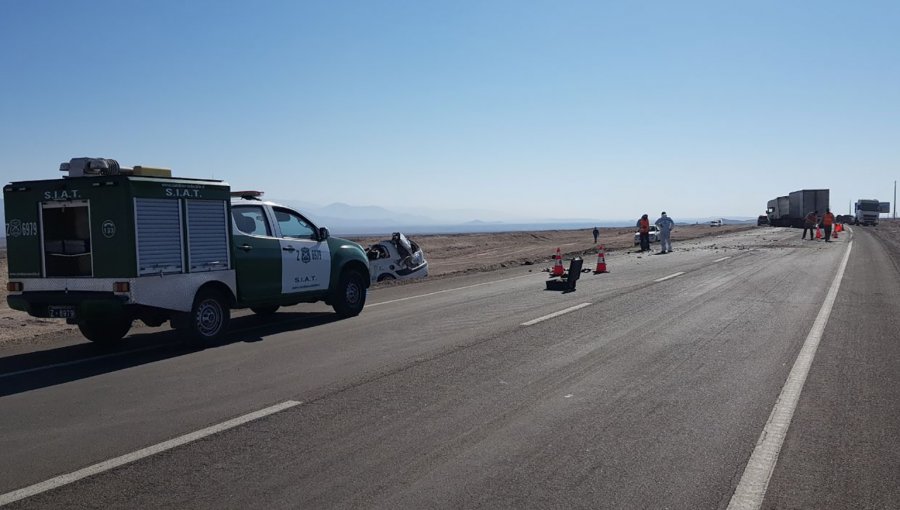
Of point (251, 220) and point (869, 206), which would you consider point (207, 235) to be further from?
point (869, 206)

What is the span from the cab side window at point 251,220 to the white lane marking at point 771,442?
792 centimetres

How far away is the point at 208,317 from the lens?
10.3 meters

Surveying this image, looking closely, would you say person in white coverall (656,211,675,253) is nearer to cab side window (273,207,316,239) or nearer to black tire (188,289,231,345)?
cab side window (273,207,316,239)

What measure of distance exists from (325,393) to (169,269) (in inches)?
146

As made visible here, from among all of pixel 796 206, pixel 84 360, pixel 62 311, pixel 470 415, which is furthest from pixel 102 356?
pixel 796 206

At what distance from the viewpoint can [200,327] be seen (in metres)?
10.1

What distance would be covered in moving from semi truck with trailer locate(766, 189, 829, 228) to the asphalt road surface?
→ 61160 millimetres

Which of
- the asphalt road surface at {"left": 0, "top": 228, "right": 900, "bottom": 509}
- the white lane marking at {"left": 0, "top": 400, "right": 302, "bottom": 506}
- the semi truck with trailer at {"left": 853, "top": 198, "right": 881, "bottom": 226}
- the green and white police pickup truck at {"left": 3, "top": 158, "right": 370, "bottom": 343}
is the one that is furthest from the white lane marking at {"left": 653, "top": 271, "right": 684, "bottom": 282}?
the semi truck with trailer at {"left": 853, "top": 198, "right": 881, "bottom": 226}

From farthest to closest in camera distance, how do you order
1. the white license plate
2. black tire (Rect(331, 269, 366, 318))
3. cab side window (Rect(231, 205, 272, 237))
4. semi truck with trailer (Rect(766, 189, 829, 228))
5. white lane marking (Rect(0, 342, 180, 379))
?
semi truck with trailer (Rect(766, 189, 829, 228))
black tire (Rect(331, 269, 366, 318))
cab side window (Rect(231, 205, 272, 237))
the white license plate
white lane marking (Rect(0, 342, 180, 379))

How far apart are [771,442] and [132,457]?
486 centimetres

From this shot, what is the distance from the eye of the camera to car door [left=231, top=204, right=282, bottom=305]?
10984 mm

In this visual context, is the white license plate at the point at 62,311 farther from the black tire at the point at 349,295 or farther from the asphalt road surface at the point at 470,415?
the black tire at the point at 349,295

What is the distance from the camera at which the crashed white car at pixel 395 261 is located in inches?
922

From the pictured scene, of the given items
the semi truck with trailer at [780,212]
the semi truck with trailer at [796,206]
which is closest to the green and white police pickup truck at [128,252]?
the semi truck with trailer at [796,206]
